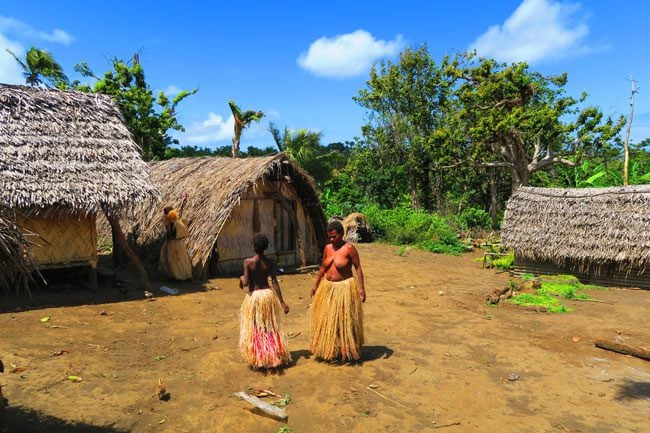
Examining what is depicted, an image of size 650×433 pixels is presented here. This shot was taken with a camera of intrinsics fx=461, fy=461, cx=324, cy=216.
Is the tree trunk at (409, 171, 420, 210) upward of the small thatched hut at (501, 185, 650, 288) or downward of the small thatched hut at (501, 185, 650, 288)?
upward

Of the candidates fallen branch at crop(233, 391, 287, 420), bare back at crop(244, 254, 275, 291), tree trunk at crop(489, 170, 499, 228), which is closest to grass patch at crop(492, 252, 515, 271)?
tree trunk at crop(489, 170, 499, 228)

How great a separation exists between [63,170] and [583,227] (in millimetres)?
10959

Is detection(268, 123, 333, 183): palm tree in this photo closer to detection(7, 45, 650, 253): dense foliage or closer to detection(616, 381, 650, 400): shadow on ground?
detection(7, 45, 650, 253): dense foliage

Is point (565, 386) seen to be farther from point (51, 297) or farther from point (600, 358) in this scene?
point (51, 297)

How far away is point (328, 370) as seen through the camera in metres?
4.91

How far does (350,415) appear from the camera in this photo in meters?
4.03

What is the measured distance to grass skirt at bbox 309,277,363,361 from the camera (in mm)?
4938

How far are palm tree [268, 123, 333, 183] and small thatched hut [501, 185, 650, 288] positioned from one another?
11115 mm

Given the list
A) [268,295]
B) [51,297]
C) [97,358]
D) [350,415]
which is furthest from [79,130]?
[350,415]

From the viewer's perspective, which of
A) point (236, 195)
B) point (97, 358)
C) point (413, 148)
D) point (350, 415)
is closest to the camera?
point (350, 415)

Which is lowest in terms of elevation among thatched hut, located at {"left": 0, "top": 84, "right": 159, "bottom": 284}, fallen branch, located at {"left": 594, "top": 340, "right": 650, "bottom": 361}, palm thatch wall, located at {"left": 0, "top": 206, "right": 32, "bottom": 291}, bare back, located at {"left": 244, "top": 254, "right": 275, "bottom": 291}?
fallen branch, located at {"left": 594, "top": 340, "right": 650, "bottom": 361}

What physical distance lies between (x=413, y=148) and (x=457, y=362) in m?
17.1

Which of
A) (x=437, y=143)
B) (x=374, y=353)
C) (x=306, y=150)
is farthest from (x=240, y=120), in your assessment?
(x=374, y=353)

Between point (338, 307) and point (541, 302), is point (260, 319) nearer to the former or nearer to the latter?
point (338, 307)
